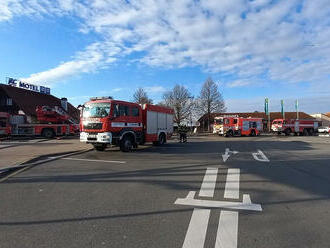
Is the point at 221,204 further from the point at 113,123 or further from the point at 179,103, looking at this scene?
the point at 179,103

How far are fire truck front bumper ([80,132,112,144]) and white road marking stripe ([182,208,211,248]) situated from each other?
31.0 ft

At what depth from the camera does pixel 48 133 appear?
1131 inches

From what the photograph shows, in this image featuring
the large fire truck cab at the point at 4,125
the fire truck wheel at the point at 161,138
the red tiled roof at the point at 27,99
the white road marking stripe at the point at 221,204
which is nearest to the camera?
the white road marking stripe at the point at 221,204

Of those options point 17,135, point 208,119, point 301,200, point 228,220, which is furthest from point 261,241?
point 208,119

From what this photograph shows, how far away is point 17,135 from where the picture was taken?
27.9m

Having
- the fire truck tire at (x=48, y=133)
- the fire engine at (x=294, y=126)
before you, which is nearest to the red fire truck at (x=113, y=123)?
the fire truck tire at (x=48, y=133)

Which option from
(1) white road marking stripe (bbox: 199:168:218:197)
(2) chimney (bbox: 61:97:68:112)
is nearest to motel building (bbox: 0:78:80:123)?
(2) chimney (bbox: 61:97:68:112)

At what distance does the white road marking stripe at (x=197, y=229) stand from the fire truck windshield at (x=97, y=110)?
10155mm

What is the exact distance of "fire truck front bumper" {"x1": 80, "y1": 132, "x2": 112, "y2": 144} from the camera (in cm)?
1388

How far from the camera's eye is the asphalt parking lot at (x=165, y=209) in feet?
12.6

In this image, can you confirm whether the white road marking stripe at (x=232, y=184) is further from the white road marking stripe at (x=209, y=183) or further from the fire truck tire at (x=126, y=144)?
the fire truck tire at (x=126, y=144)

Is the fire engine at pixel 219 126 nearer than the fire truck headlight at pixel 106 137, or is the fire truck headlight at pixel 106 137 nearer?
the fire truck headlight at pixel 106 137

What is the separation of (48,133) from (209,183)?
83.1 ft

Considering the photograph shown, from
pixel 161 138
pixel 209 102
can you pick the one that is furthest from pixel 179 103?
pixel 161 138
